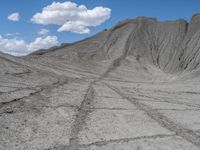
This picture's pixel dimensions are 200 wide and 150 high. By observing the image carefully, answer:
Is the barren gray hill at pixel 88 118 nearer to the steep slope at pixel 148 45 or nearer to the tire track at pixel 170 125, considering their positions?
the tire track at pixel 170 125

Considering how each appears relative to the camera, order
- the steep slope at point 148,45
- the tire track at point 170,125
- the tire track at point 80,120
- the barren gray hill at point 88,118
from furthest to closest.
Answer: the steep slope at point 148,45, the tire track at point 170,125, the barren gray hill at point 88,118, the tire track at point 80,120

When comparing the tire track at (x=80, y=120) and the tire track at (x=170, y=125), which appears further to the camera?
the tire track at (x=170, y=125)

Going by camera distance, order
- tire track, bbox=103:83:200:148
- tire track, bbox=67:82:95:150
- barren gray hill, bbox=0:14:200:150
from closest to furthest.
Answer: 1. tire track, bbox=67:82:95:150
2. barren gray hill, bbox=0:14:200:150
3. tire track, bbox=103:83:200:148

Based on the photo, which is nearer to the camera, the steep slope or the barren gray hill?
the barren gray hill

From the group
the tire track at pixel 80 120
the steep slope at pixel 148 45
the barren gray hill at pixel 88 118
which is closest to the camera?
the tire track at pixel 80 120

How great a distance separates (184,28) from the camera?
151 feet

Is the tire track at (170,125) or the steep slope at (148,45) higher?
the steep slope at (148,45)

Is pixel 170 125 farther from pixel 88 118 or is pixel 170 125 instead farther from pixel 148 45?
pixel 148 45

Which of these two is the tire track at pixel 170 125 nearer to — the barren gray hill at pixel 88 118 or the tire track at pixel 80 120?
the barren gray hill at pixel 88 118

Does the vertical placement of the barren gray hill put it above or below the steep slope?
below

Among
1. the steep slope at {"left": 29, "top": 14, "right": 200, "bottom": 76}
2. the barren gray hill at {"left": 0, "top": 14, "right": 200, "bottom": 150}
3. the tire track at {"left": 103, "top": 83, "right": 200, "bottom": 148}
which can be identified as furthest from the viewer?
the steep slope at {"left": 29, "top": 14, "right": 200, "bottom": 76}

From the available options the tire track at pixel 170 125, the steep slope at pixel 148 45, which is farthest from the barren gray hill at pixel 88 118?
the steep slope at pixel 148 45

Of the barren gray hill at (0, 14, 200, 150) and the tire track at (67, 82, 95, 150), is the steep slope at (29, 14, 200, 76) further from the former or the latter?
the tire track at (67, 82, 95, 150)

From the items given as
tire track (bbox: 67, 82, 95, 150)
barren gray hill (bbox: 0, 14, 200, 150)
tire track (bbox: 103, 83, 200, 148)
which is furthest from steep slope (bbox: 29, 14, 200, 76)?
tire track (bbox: 103, 83, 200, 148)
